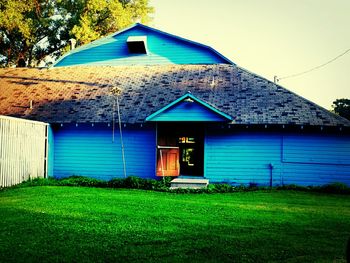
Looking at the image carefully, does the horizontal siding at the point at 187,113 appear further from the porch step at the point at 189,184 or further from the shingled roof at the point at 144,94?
the porch step at the point at 189,184

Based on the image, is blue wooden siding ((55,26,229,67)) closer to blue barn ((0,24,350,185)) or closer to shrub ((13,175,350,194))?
blue barn ((0,24,350,185))

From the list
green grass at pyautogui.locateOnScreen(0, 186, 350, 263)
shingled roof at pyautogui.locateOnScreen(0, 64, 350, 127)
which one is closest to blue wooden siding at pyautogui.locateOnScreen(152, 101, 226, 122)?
shingled roof at pyautogui.locateOnScreen(0, 64, 350, 127)

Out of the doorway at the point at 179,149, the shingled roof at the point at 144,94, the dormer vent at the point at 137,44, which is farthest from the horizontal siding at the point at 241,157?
the dormer vent at the point at 137,44

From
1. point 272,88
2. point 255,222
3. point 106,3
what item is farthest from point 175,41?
point 255,222

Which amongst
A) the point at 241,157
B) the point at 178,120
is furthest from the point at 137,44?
the point at 241,157

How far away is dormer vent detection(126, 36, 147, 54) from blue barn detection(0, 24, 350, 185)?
91 millimetres

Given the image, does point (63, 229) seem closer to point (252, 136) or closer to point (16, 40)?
point (252, 136)

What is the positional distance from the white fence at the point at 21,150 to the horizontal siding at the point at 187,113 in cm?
529

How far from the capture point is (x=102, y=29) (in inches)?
1362

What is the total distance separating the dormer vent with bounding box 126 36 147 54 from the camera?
22.3 meters

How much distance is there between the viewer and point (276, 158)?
1655 centimetres

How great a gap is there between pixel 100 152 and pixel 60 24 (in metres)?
20.9

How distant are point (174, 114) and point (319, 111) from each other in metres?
6.35

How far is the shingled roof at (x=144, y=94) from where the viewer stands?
1692 centimetres
